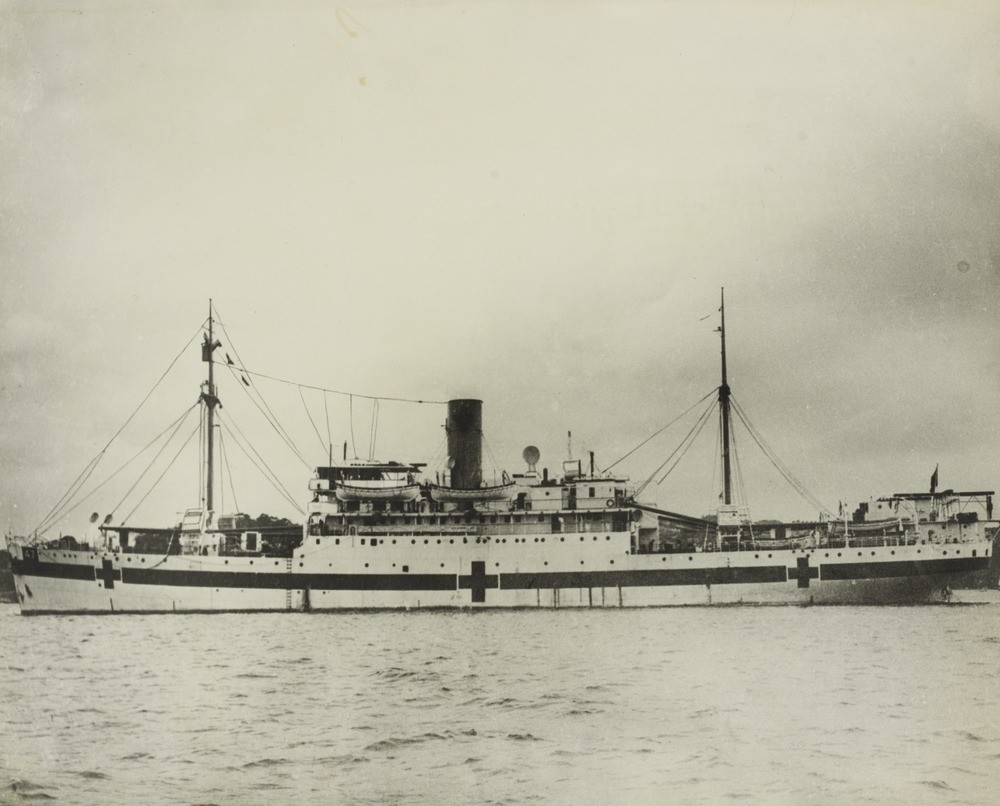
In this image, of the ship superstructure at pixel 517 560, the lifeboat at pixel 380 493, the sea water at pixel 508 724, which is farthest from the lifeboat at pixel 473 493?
the sea water at pixel 508 724

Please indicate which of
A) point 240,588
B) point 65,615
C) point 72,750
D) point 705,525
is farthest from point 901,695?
point 65,615

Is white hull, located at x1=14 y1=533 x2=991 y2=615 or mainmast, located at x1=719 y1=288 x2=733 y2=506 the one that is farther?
white hull, located at x1=14 y1=533 x2=991 y2=615

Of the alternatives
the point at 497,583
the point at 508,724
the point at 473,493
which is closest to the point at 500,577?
the point at 497,583

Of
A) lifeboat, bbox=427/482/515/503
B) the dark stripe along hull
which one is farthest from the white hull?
lifeboat, bbox=427/482/515/503

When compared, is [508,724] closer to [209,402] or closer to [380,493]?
[209,402]

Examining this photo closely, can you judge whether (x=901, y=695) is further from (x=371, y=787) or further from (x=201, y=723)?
(x=201, y=723)

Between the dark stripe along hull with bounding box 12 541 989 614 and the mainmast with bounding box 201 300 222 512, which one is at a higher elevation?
the mainmast with bounding box 201 300 222 512

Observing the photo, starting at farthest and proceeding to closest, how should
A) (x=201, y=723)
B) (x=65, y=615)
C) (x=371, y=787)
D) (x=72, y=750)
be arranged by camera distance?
(x=65, y=615) → (x=201, y=723) → (x=72, y=750) → (x=371, y=787)

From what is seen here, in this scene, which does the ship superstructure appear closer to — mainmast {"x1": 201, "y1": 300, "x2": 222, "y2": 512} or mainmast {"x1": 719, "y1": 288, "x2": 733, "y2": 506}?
mainmast {"x1": 719, "y1": 288, "x2": 733, "y2": 506}
